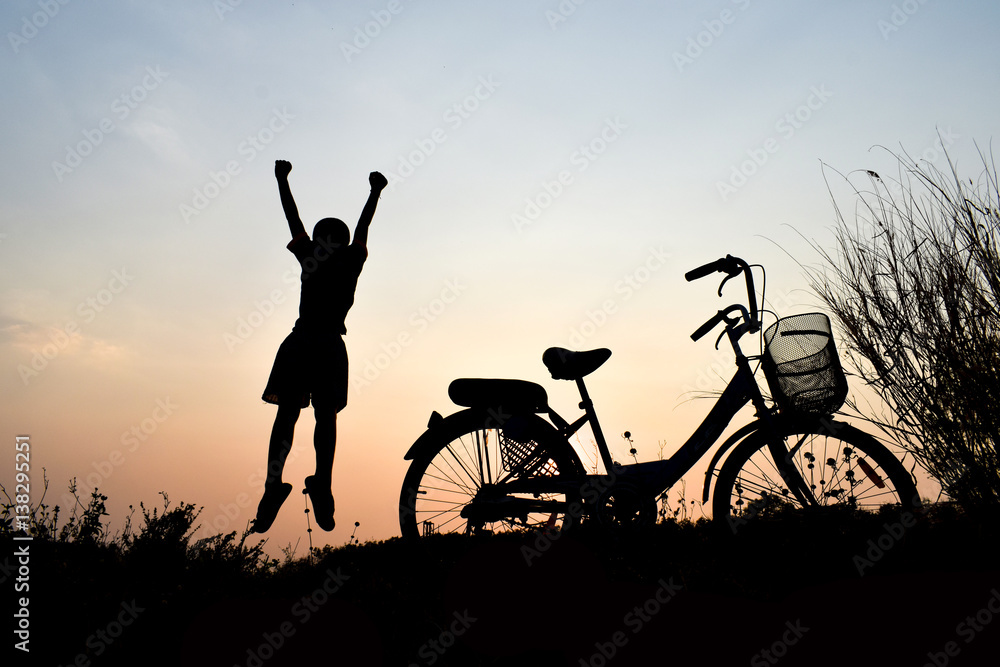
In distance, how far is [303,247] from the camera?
4.46 metres

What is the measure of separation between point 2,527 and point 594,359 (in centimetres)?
419

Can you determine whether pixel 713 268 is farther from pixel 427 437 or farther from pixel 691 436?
pixel 427 437

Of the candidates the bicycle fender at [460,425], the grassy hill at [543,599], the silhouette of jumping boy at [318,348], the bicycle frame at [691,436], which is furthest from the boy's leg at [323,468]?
the bicycle frame at [691,436]

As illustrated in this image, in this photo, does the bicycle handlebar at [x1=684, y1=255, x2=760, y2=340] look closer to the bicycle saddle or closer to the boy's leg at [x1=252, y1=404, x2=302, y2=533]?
the bicycle saddle

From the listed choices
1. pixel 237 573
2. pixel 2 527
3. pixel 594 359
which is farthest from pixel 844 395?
pixel 2 527

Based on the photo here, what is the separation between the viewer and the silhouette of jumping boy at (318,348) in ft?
14.5

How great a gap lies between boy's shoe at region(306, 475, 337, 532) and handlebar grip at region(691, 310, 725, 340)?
276 centimetres

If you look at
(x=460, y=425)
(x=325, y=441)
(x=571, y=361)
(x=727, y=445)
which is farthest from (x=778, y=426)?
(x=325, y=441)

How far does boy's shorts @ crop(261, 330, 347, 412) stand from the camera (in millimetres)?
4406

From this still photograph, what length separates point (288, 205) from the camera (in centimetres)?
449

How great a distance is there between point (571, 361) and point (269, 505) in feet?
7.39

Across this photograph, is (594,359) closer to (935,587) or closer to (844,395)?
(844,395)

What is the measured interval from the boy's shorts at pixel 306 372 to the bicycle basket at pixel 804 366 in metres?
2.92

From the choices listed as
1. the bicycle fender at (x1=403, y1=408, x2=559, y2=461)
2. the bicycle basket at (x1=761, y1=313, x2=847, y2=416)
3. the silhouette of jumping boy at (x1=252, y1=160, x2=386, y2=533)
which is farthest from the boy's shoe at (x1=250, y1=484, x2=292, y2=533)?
the bicycle basket at (x1=761, y1=313, x2=847, y2=416)
